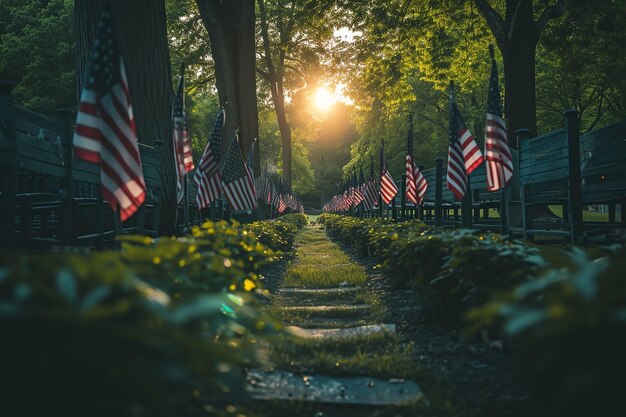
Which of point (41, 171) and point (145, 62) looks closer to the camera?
point (41, 171)

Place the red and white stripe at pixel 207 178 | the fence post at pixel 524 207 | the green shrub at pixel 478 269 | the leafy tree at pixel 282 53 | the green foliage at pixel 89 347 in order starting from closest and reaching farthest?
the green foliage at pixel 89 347 < the green shrub at pixel 478 269 < the fence post at pixel 524 207 < the red and white stripe at pixel 207 178 < the leafy tree at pixel 282 53

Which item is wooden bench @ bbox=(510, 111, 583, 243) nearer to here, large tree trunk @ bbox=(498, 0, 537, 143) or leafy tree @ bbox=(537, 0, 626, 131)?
large tree trunk @ bbox=(498, 0, 537, 143)

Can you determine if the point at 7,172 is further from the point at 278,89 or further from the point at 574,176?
the point at 278,89

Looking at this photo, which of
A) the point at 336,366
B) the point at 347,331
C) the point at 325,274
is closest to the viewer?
the point at 336,366

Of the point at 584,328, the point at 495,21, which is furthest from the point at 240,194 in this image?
the point at 495,21

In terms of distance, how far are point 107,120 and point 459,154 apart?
4990mm

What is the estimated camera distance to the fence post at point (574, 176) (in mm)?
5324

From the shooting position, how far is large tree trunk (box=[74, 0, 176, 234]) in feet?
20.5

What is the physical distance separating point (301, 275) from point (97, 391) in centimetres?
686

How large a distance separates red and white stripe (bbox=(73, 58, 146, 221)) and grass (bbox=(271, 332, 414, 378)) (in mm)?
1724

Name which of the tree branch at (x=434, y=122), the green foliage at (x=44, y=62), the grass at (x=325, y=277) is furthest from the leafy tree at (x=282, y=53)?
the grass at (x=325, y=277)

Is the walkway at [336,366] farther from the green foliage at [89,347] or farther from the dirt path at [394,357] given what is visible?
the green foliage at [89,347]

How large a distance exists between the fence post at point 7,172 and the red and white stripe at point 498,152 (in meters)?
5.24

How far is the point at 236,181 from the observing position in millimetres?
9031
